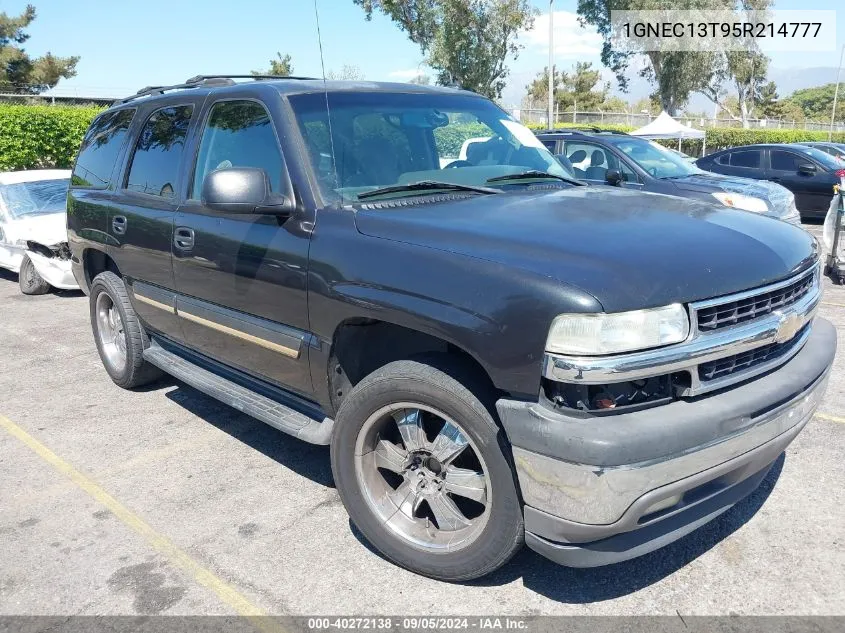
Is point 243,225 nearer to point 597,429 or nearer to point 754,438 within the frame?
point 597,429

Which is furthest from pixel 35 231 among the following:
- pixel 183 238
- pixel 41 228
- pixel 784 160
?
pixel 784 160

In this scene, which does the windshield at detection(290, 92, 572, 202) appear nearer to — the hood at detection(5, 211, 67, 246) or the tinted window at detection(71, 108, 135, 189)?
the tinted window at detection(71, 108, 135, 189)

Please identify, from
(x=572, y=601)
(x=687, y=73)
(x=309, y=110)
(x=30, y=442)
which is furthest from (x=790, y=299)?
(x=687, y=73)

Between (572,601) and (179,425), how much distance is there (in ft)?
9.61

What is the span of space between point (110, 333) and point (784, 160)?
1300 centimetres

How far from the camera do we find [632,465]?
89.0 inches

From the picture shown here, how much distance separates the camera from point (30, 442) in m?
4.49

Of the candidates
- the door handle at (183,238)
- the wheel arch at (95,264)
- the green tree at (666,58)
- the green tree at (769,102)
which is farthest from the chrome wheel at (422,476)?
the green tree at (769,102)

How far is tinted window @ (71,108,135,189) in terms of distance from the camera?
5.02 metres

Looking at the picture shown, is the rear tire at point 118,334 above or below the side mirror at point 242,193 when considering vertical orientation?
below

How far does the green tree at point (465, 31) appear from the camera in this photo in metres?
33.6

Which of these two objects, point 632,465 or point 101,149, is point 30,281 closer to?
point 101,149

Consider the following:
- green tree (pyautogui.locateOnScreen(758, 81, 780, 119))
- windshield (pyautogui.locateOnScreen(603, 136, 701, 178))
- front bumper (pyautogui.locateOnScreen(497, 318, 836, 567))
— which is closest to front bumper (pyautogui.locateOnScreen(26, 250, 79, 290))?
windshield (pyautogui.locateOnScreen(603, 136, 701, 178))

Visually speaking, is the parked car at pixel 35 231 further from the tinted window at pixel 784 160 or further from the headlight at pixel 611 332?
the tinted window at pixel 784 160
